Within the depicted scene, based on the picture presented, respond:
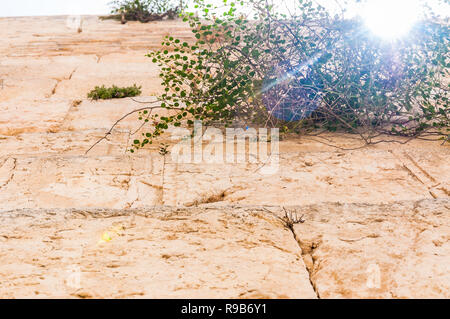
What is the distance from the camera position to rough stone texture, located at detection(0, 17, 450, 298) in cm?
124

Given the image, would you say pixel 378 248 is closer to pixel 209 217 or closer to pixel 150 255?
pixel 209 217

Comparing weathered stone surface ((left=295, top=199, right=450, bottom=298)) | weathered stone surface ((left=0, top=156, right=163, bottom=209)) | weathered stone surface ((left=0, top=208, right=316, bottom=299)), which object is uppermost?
weathered stone surface ((left=295, top=199, right=450, bottom=298))

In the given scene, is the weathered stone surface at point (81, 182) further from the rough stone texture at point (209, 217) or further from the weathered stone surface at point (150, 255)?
the weathered stone surface at point (150, 255)

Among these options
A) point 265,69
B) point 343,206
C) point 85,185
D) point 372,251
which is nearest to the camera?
point 372,251

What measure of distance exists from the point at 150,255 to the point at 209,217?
307 millimetres

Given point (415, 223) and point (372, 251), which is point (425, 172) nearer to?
point (415, 223)

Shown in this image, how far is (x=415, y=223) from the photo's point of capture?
1.56 meters

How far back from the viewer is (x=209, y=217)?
5.30 feet

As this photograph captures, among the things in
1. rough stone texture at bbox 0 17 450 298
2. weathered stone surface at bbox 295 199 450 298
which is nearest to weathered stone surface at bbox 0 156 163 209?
rough stone texture at bbox 0 17 450 298

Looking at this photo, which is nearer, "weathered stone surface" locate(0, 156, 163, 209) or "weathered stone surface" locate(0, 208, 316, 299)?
"weathered stone surface" locate(0, 208, 316, 299)

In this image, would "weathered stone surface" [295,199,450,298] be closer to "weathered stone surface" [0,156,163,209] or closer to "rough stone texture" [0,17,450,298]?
"rough stone texture" [0,17,450,298]
